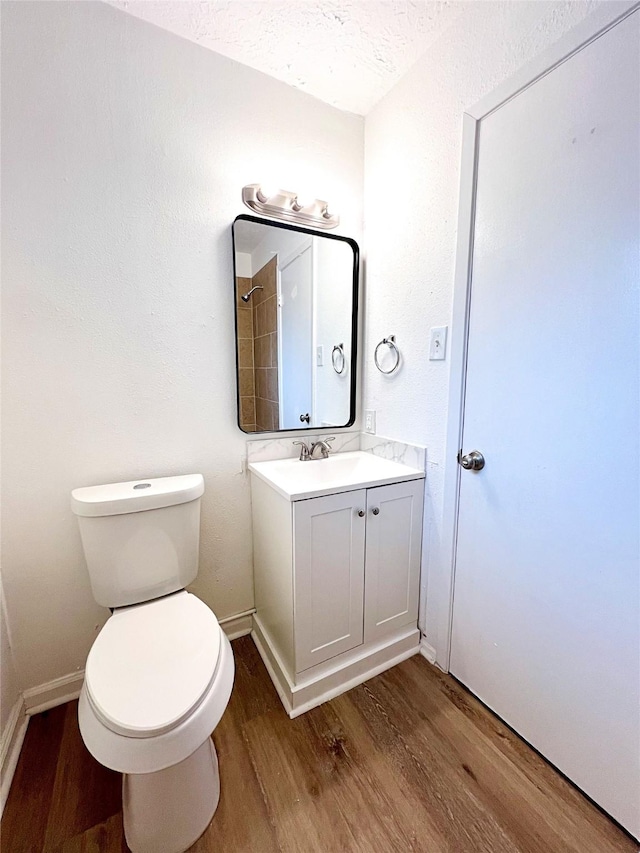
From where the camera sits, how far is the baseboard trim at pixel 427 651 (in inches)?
60.7

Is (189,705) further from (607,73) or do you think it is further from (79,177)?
(607,73)

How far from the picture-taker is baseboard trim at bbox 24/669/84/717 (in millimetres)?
1303

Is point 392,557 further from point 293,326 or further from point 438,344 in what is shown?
point 293,326

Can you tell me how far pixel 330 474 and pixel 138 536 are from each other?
0.82 metres

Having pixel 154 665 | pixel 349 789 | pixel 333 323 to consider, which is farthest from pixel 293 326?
pixel 349 789

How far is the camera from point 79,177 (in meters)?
1.21

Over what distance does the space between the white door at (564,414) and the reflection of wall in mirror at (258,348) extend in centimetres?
82

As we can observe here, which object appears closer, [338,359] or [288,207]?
[288,207]

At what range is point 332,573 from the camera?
1.34m

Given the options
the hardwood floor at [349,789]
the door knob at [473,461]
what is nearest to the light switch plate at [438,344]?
the door knob at [473,461]

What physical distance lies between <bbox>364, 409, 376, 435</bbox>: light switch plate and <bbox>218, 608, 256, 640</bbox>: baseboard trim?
1.05 metres

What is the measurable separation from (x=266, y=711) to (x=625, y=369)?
1.60m

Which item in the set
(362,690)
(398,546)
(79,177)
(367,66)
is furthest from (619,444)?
(79,177)

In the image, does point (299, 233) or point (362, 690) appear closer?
point (362, 690)
